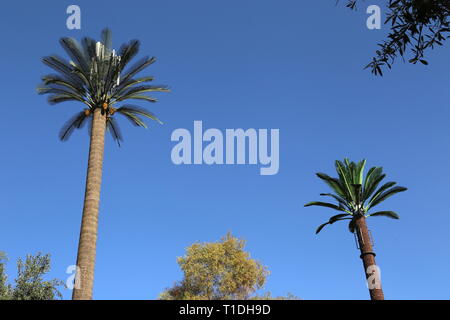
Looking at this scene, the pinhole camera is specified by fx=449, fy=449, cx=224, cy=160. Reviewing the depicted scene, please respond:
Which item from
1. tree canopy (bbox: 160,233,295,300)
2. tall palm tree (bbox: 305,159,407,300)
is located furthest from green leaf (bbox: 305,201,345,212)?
tree canopy (bbox: 160,233,295,300)

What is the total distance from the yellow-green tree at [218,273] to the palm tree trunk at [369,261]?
423 inches

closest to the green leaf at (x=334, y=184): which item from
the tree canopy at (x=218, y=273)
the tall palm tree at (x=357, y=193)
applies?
the tall palm tree at (x=357, y=193)

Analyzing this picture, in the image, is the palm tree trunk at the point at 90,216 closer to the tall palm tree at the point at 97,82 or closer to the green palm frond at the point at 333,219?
the tall palm tree at the point at 97,82

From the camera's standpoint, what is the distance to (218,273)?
33500mm

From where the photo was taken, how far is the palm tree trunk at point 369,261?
23625 millimetres

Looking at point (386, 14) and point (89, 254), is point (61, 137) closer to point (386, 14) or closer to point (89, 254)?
point (89, 254)

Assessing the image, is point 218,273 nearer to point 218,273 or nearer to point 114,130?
point 218,273

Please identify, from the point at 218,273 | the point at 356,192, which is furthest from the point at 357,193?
the point at 218,273

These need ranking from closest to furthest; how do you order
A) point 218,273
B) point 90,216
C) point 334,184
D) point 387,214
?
point 90,216
point 387,214
point 334,184
point 218,273

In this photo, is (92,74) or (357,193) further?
(357,193)

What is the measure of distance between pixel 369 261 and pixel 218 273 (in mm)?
12561
